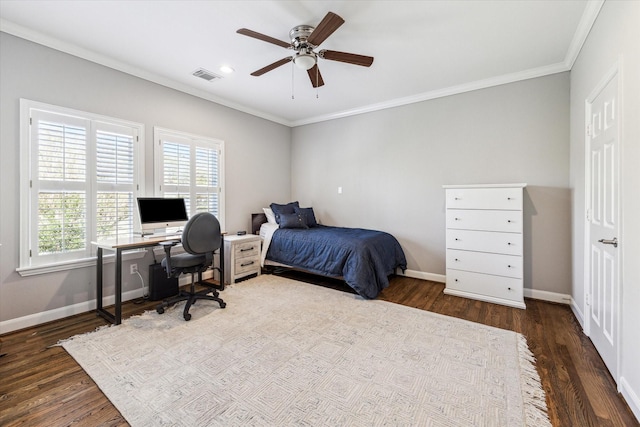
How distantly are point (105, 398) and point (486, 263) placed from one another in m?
3.61

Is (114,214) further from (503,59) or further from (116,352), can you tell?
(503,59)

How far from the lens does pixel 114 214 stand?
3.05 meters

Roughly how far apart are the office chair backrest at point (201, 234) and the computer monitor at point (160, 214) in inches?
26.6

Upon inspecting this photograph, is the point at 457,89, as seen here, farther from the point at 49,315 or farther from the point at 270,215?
the point at 49,315

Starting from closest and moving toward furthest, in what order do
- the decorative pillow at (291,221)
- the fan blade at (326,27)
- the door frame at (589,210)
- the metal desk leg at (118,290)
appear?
the door frame at (589,210) < the fan blade at (326,27) < the metal desk leg at (118,290) < the decorative pillow at (291,221)

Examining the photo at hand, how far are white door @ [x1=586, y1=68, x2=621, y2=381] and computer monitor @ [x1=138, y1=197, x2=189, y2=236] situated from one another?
3973 millimetres

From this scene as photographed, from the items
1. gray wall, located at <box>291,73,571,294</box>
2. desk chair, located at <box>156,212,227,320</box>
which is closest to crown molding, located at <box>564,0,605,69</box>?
gray wall, located at <box>291,73,571,294</box>

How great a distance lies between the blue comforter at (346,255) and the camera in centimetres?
319

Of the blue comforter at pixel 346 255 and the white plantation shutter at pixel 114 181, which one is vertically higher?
the white plantation shutter at pixel 114 181

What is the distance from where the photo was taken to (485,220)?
3.13 m

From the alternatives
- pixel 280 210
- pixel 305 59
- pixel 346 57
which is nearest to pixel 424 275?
pixel 280 210

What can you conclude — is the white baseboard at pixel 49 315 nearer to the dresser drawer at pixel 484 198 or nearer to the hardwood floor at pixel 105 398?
the hardwood floor at pixel 105 398

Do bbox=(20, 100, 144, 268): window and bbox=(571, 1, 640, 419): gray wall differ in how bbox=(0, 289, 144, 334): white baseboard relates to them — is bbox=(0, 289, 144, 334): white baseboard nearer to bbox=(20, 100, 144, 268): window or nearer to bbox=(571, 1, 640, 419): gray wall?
bbox=(20, 100, 144, 268): window

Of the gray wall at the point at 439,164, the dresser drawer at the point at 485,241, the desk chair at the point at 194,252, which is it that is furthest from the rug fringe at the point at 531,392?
the desk chair at the point at 194,252
